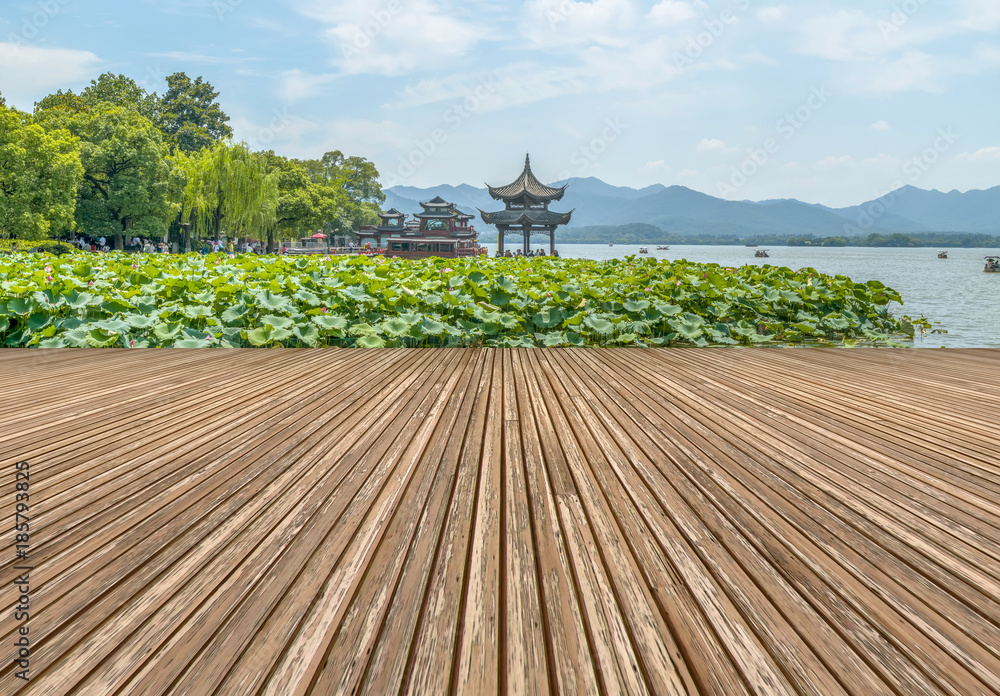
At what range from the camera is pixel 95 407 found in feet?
10.7

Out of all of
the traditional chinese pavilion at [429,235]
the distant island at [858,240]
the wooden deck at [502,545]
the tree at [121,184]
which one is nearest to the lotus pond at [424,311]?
the wooden deck at [502,545]

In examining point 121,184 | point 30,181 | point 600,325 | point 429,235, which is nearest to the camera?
point 600,325

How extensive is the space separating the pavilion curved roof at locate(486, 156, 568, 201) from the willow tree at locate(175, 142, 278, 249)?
13961 mm

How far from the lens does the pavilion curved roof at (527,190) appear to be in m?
37.6

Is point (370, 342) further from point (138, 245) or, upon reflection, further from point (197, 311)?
point (138, 245)

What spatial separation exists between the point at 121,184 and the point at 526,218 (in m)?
21.6

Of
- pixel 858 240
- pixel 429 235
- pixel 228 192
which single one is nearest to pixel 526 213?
pixel 429 235

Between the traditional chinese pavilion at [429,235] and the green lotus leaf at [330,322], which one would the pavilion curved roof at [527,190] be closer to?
the traditional chinese pavilion at [429,235]

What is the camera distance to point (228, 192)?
31656mm

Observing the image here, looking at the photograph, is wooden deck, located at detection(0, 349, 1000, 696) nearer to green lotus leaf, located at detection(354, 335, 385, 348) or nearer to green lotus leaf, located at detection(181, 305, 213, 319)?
green lotus leaf, located at detection(354, 335, 385, 348)

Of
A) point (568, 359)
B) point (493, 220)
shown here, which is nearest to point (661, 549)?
point (568, 359)

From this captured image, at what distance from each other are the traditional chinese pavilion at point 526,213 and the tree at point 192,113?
30.0m

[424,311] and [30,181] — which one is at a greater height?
[30,181]

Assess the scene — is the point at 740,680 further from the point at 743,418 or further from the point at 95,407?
the point at 95,407
